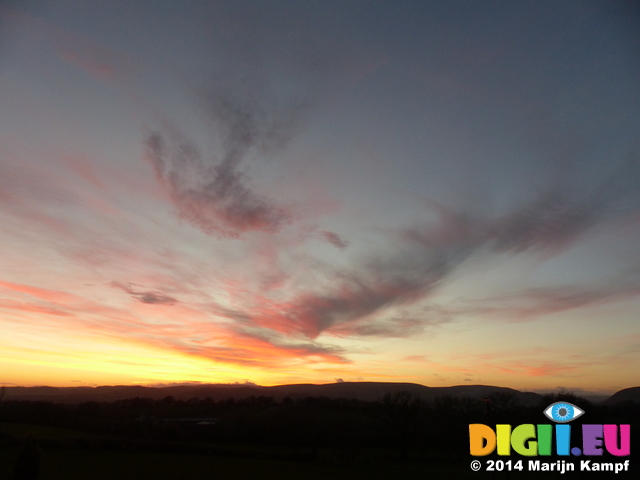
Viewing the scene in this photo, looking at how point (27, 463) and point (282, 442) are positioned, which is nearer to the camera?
point (27, 463)

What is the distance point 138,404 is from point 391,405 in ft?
314

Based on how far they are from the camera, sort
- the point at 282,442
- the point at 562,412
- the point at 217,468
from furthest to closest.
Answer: the point at 282,442
the point at 217,468
the point at 562,412

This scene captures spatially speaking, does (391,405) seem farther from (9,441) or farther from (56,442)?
(9,441)

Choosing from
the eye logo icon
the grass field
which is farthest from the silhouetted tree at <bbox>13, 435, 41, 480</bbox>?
the eye logo icon

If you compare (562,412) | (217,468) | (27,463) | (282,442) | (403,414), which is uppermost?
(562,412)

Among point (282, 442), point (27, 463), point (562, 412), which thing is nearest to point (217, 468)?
point (282, 442)

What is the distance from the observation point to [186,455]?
2509 inches

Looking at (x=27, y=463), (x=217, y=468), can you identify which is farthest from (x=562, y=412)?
(x=27, y=463)

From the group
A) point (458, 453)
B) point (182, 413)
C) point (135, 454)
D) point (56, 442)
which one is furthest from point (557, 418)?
point (182, 413)

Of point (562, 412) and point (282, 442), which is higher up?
point (562, 412)

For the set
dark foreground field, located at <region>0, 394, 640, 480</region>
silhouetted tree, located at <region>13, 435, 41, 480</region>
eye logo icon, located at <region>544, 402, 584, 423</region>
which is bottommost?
dark foreground field, located at <region>0, 394, 640, 480</region>

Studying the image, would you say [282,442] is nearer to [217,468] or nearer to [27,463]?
[217,468]

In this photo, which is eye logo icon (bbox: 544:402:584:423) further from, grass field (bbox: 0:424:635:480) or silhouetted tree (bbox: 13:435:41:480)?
silhouetted tree (bbox: 13:435:41:480)

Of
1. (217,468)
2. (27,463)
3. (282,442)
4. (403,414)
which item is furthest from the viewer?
(403,414)
